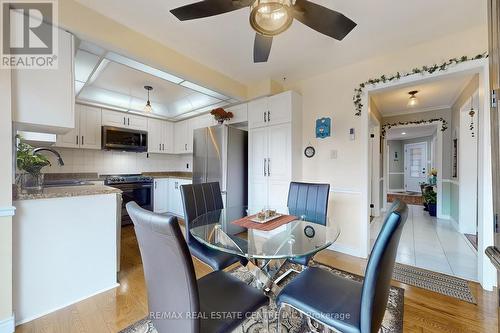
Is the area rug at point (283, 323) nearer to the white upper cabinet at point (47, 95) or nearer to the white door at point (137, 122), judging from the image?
the white upper cabinet at point (47, 95)

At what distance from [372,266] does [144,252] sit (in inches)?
41.0

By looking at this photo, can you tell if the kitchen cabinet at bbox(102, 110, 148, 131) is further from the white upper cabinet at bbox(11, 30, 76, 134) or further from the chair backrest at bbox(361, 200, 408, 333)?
the chair backrest at bbox(361, 200, 408, 333)

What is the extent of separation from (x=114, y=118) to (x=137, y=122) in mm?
448

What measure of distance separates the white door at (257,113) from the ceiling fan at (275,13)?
5.83 feet

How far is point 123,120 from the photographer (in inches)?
169

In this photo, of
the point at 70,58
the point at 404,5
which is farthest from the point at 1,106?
the point at 404,5

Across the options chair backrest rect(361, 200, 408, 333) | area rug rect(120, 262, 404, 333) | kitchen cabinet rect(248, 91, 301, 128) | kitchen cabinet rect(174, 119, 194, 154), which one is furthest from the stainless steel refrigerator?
chair backrest rect(361, 200, 408, 333)

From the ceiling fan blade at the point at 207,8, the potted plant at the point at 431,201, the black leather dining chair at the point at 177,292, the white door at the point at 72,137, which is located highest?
the ceiling fan blade at the point at 207,8

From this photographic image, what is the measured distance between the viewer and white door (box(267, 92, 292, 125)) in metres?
3.11

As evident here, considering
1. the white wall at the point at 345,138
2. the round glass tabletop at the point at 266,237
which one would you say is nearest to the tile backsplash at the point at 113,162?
the white wall at the point at 345,138

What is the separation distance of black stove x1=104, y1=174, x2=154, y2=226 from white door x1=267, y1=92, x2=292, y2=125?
281 cm

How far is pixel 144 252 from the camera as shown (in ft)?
3.34

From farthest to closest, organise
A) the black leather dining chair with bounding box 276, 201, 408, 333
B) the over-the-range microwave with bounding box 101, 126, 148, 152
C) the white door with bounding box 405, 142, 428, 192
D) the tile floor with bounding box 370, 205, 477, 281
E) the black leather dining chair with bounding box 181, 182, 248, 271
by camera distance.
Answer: the white door with bounding box 405, 142, 428, 192
the over-the-range microwave with bounding box 101, 126, 148, 152
the tile floor with bounding box 370, 205, 477, 281
the black leather dining chair with bounding box 181, 182, 248, 271
the black leather dining chair with bounding box 276, 201, 408, 333

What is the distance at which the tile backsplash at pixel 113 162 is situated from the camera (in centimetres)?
385
